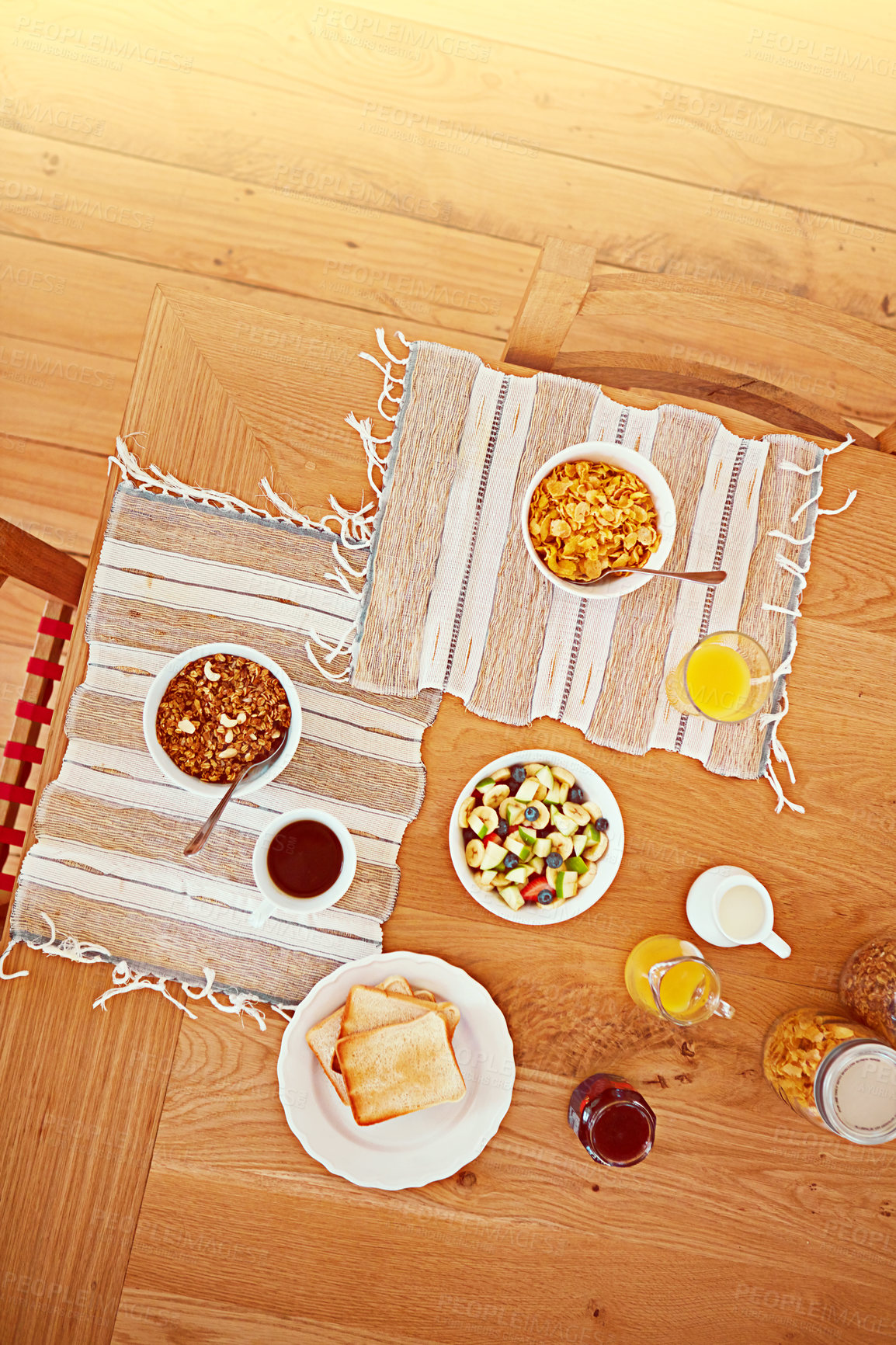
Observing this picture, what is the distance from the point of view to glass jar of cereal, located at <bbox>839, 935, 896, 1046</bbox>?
1075 millimetres

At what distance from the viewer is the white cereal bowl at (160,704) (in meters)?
1.02

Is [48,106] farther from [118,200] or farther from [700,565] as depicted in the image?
[700,565]

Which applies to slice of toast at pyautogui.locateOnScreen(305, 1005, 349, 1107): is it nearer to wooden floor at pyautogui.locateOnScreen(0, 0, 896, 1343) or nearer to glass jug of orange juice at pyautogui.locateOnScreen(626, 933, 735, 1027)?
glass jug of orange juice at pyautogui.locateOnScreen(626, 933, 735, 1027)

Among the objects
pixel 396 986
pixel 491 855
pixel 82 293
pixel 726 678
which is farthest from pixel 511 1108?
pixel 82 293

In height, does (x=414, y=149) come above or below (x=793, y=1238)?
above

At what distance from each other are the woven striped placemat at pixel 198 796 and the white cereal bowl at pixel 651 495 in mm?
256

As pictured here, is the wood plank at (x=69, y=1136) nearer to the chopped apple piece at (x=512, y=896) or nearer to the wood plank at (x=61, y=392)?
the chopped apple piece at (x=512, y=896)

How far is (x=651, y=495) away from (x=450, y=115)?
4.31ft

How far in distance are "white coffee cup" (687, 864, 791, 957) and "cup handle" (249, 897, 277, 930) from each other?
568 millimetres

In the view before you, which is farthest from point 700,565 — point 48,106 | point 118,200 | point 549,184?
point 48,106

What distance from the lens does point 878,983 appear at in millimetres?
1091

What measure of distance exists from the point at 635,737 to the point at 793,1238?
28.3 inches

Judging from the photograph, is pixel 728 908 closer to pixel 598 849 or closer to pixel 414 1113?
pixel 598 849

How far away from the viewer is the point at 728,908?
44.4 inches
